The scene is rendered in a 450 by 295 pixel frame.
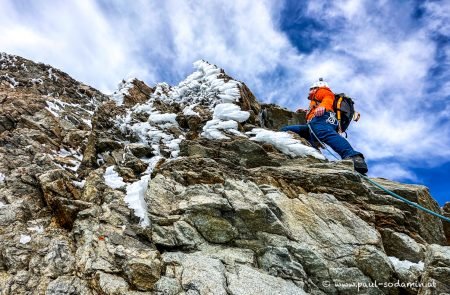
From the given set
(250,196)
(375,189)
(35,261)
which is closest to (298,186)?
(250,196)

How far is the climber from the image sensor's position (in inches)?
432

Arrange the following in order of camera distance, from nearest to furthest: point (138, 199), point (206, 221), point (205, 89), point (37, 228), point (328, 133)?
point (37, 228) < point (206, 221) < point (138, 199) < point (328, 133) < point (205, 89)

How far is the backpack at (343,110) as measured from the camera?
12.9m

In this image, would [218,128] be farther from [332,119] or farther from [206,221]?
[206,221]

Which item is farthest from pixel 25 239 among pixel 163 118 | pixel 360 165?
pixel 360 165

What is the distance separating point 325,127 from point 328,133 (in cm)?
35

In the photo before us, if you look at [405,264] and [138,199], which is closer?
[405,264]

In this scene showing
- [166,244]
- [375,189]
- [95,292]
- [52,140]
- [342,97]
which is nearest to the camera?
[95,292]

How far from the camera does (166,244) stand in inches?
283

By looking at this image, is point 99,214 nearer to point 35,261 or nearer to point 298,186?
point 35,261

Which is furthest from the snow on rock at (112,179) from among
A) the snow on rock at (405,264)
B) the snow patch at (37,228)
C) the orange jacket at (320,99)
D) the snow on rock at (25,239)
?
the orange jacket at (320,99)

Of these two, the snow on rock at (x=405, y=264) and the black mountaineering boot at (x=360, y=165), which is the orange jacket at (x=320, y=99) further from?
the snow on rock at (x=405, y=264)

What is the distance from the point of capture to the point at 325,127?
12.1 metres

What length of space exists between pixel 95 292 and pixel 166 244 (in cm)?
163
